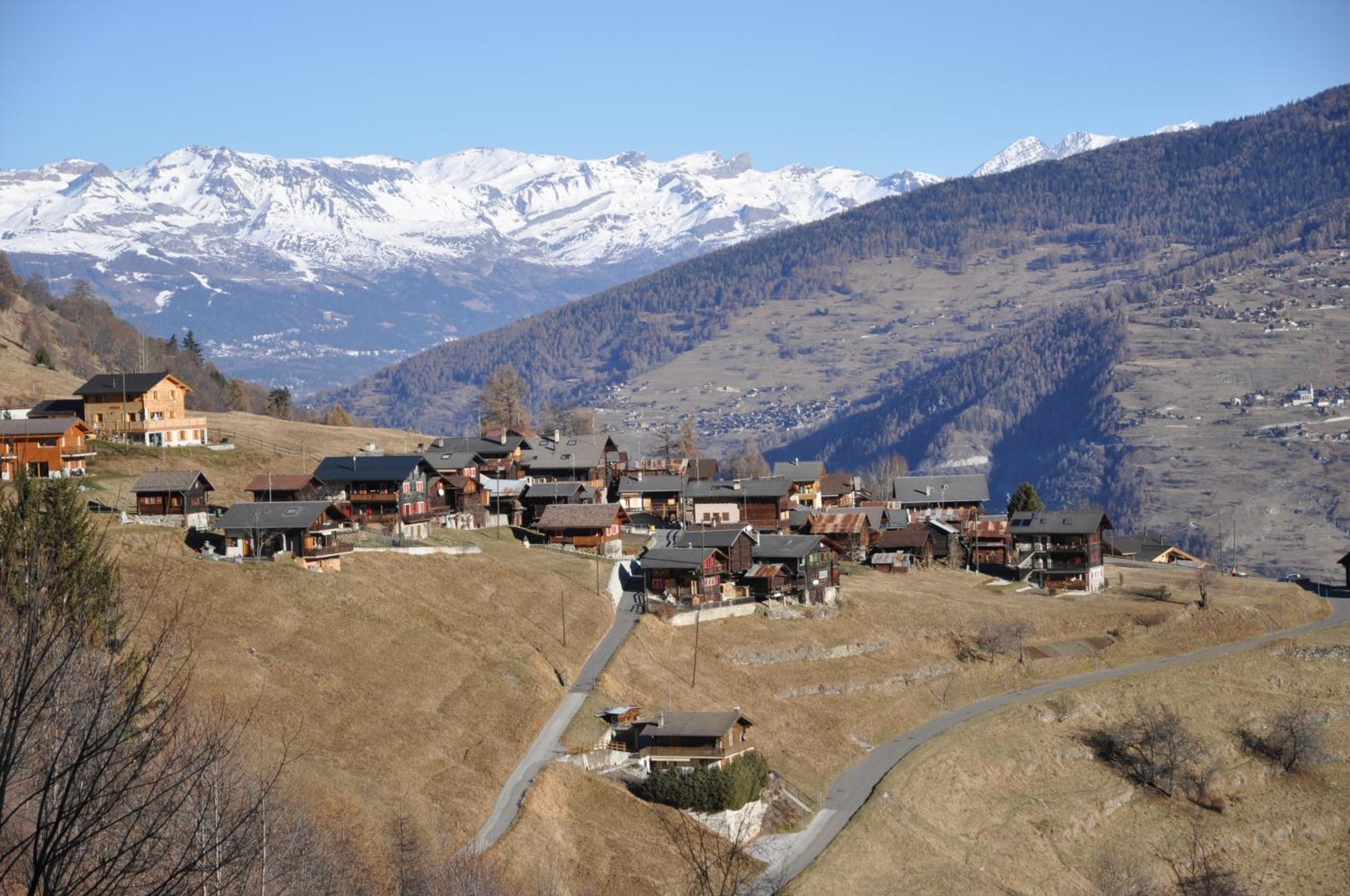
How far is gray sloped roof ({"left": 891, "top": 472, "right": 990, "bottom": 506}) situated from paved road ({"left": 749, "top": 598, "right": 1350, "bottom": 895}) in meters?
36.4

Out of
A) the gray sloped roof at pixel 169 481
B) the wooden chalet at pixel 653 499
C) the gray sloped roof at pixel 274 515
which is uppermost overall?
the gray sloped roof at pixel 169 481

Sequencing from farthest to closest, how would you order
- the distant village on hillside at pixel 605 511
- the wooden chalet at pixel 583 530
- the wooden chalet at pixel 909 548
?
the wooden chalet at pixel 909 548, the wooden chalet at pixel 583 530, the distant village on hillside at pixel 605 511

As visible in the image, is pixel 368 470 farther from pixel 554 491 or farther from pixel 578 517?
pixel 554 491

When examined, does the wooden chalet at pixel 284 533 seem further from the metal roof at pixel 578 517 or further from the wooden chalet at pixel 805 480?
the wooden chalet at pixel 805 480

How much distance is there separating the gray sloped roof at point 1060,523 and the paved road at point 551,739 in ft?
140

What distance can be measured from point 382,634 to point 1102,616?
56.9 meters

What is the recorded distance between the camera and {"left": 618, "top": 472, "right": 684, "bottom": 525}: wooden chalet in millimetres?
132125

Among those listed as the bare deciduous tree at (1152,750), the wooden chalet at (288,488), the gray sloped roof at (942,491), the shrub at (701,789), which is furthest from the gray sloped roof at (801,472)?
the shrub at (701,789)

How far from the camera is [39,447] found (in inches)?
3846

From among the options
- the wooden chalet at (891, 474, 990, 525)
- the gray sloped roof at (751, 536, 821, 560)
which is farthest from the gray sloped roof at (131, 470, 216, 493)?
the wooden chalet at (891, 474, 990, 525)

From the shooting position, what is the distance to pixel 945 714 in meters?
89.1

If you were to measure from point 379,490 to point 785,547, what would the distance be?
2817cm

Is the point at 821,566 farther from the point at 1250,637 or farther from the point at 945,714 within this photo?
the point at 1250,637

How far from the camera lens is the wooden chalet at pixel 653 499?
13212 cm
